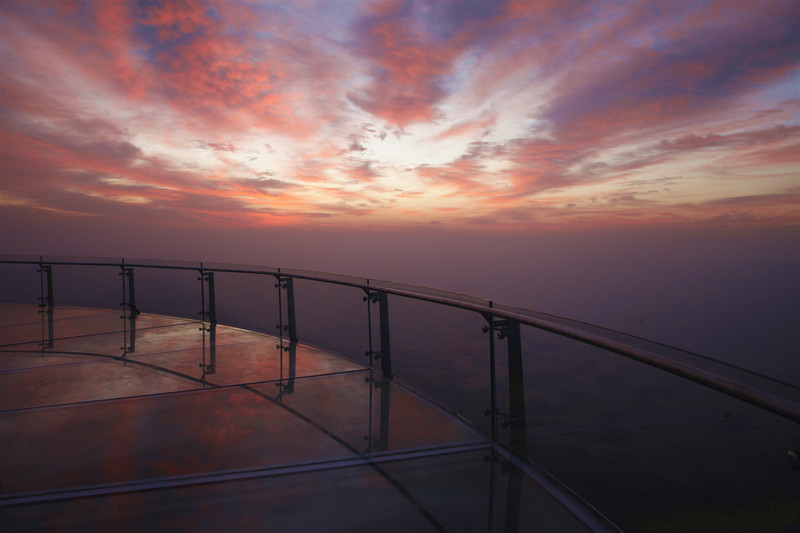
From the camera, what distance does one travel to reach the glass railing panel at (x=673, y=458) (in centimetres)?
117

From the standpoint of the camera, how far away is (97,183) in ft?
55.8

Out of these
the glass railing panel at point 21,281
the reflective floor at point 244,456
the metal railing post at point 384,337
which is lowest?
the reflective floor at point 244,456

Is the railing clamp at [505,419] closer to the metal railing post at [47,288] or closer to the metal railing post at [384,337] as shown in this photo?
the metal railing post at [384,337]

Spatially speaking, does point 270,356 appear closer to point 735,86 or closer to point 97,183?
point 97,183

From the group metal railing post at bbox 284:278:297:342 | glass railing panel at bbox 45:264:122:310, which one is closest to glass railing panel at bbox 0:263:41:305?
glass railing panel at bbox 45:264:122:310

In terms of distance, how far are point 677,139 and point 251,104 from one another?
58.3m

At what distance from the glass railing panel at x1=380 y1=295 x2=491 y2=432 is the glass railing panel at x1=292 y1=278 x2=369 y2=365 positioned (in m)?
0.23

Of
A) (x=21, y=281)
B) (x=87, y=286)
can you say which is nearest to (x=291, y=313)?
(x=87, y=286)

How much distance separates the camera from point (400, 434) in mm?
2658

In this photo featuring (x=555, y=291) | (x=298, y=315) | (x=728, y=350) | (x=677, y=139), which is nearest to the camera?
(x=298, y=315)

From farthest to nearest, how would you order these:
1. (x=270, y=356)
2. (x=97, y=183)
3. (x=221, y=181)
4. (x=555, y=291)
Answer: (x=555, y=291)
(x=221, y=181)
(x=97, y=183)
(x=270, y=356)

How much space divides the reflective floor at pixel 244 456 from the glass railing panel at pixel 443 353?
17cm

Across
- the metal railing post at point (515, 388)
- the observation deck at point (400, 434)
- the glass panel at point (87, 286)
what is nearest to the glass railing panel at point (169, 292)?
the glass panel at point (87, 286)

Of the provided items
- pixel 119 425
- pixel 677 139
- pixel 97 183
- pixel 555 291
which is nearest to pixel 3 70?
pixel 97 183
